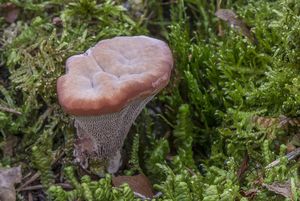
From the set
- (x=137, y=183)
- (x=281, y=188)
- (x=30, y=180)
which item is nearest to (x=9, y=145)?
(x=30, y=180)

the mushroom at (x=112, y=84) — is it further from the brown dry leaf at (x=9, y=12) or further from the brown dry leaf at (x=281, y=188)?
the brown dry leaf at (x=9, y=12)

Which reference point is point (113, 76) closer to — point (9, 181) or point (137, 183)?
point (137, 183)

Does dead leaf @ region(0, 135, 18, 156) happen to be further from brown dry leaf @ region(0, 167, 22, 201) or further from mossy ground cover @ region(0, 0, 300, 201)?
brown dry leaf @ region(0, 167, 22, 201)

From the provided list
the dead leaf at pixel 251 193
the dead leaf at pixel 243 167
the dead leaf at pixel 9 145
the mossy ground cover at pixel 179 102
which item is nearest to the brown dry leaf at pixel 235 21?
the mossy ground cover at pixel 179 102

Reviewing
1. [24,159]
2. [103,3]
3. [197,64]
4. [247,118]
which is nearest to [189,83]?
[197,64]

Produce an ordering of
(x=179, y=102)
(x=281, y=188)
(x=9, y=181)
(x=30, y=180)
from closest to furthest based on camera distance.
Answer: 1. (x=281, y=188)
2. (x=9, y=181)
3. (x=30, y=180)
4. (x=179, y=102)

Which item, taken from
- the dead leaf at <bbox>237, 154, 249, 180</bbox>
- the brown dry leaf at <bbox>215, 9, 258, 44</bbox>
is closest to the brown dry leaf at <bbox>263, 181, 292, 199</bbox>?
the dead leaf at <bbox>237, 154, 249, 180</bbox>
